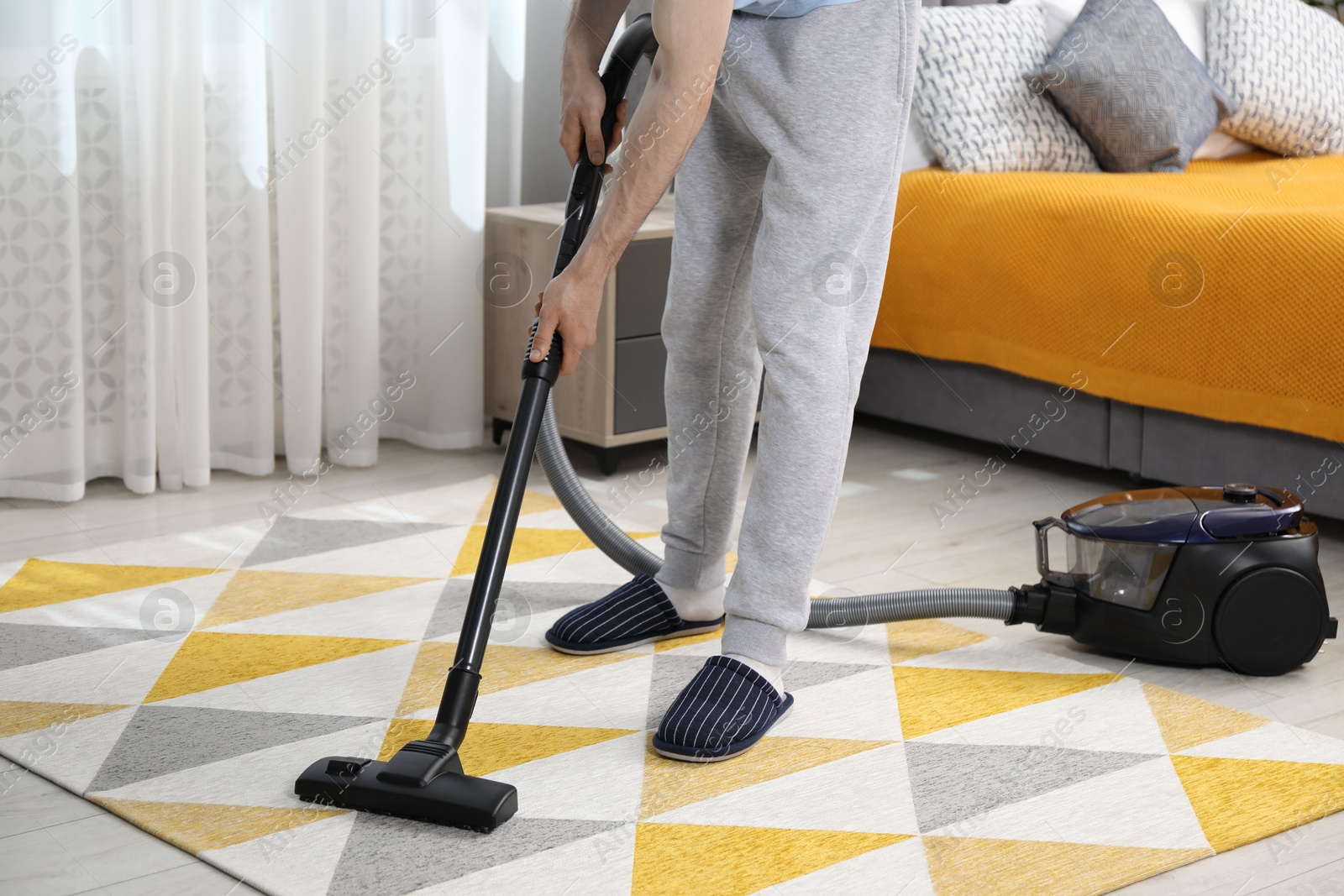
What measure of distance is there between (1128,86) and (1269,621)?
1509mm

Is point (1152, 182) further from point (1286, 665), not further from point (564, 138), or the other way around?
point (564, 138)

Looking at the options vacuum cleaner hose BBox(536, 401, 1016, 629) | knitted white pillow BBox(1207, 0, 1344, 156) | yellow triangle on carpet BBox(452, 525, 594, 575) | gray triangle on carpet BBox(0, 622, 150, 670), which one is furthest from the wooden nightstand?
knitted white pillow BBox(1207, 0, 1344, 156)

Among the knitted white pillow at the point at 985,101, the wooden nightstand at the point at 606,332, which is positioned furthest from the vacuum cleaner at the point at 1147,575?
the knitted white pillow at the point at 985,101

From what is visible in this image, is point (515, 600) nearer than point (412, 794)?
No

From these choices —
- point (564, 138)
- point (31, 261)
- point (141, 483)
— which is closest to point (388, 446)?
point (141, 483)

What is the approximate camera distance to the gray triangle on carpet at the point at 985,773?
1.28 metres

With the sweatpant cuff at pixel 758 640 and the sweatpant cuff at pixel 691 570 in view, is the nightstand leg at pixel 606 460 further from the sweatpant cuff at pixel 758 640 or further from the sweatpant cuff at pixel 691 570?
the sweatpant cuff at pixel 758 640

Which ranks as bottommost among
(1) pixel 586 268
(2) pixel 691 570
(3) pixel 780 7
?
(2) pixel 691 570

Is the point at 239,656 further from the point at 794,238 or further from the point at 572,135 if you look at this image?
the point at 794,238

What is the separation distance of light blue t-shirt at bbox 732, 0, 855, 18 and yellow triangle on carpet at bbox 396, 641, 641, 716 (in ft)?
2.44

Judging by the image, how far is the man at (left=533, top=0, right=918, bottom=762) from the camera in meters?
1.29

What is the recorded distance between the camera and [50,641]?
Result: 1679 millimetres

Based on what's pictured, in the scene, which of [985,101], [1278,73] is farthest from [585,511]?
[1278,73]

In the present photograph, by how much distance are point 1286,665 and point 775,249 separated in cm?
80
